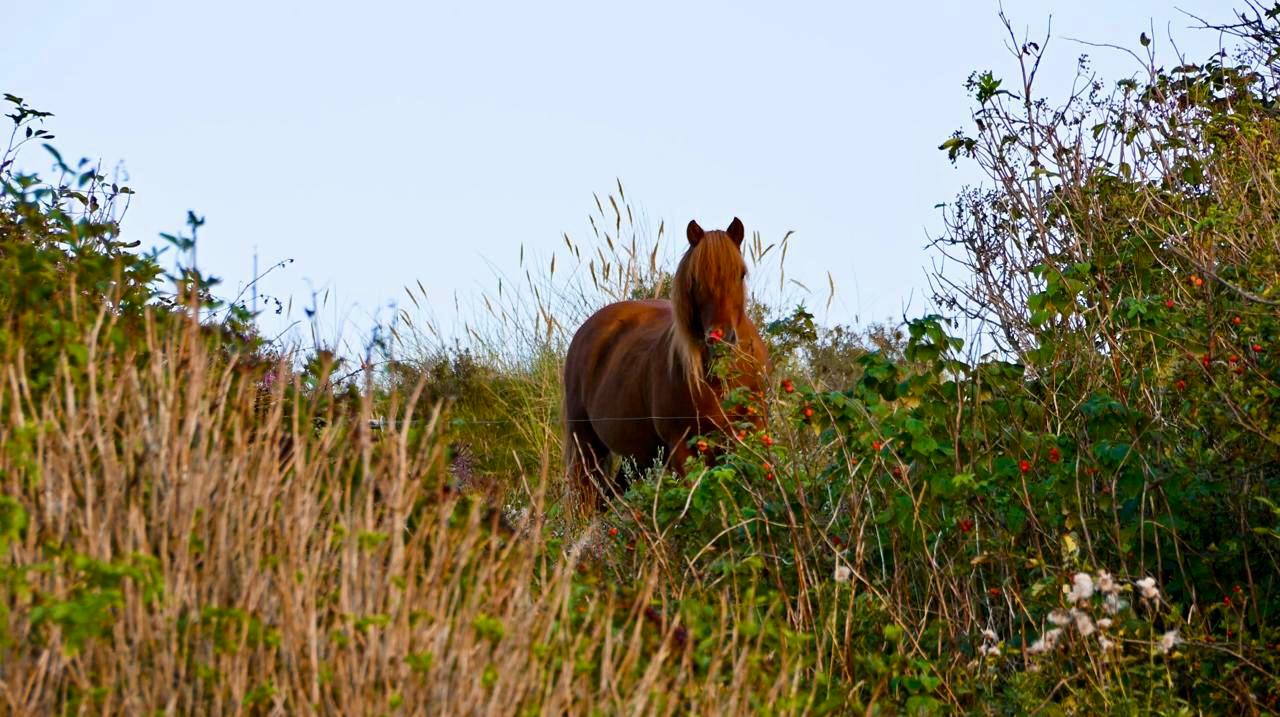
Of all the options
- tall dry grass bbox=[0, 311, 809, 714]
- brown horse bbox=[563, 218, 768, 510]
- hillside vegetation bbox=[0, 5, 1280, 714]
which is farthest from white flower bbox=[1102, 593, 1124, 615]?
brown horse bbox=[563, 218, 768, 510]

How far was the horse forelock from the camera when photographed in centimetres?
732

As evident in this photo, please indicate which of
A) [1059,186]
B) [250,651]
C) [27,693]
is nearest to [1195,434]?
[1059,186]

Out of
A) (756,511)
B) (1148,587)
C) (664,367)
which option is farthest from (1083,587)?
(664,367)

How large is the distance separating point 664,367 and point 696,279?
0.93m

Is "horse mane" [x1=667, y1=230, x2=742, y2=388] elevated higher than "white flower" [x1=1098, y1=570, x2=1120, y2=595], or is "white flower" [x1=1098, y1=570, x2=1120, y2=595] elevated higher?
"horse mane" [x1=667, y1=230, x2=742, y2=388]

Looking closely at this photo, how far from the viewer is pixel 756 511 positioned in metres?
5.07

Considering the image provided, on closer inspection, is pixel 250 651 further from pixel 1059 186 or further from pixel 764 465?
pixel 1059 186

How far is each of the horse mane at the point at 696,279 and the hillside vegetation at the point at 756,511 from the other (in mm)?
609

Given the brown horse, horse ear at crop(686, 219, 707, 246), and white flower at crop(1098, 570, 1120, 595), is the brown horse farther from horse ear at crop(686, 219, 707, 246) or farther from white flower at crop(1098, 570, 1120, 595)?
white flower at crop(1098, 570, 1120, 595)

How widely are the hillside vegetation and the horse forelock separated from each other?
2.01ft

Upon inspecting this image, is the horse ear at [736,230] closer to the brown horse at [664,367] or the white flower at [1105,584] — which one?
the brown horse at [664,367]

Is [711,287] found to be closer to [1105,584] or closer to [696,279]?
[696,279]

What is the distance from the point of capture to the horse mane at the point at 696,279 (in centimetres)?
733


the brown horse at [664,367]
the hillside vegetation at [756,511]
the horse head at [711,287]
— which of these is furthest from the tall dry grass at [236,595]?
the horse head at [711,287]
